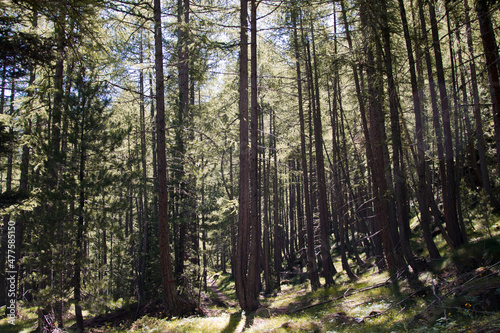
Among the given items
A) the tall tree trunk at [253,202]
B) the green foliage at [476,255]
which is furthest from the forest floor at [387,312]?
the tall tree trunk at [253,202]

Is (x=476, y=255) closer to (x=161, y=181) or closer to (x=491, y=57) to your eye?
(x=491, y=57)

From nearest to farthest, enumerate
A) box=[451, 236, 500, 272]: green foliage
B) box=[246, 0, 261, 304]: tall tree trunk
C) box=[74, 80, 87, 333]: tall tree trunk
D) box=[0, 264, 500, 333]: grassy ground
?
box=[0, 264, 500, 333]: grassy ground, box=[451, 236, 500, 272]: green foliage, box=[74, 80, 87, 333]: tall tree trunk, box=[246, 0, 261, 304]: tall tree trunk

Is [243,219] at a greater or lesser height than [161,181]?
lesser

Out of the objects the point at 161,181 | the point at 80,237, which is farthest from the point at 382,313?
the point at 80,237

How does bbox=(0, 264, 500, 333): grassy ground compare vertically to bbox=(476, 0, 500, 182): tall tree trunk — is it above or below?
below

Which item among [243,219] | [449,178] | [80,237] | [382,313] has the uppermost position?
[449,178]

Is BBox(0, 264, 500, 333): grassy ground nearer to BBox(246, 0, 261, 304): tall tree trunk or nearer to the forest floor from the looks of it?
the forest floor

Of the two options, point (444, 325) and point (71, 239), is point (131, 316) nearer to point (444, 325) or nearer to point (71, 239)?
point (71, 239)

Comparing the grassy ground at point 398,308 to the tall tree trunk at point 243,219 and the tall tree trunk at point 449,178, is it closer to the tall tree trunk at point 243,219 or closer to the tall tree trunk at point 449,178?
the tall tree trunk at point 243,219

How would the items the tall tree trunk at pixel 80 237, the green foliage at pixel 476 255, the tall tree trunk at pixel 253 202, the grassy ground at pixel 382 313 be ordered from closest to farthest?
the grassy ground at pixel 382 313 → the green foliage at pixel 476 255 → the tall tree trunk at pixel 80 237 → the tall tree trunk at pixel 253 202

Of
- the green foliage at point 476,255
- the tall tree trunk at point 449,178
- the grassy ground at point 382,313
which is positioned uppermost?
the tall tree trunk at point 449,178

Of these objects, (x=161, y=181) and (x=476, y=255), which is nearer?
(x=476, y=255)

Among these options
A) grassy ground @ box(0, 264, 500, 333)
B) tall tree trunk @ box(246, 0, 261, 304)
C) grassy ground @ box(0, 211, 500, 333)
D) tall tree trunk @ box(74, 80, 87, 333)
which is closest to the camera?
grassy ground @ box(0, 264, 500, 333)

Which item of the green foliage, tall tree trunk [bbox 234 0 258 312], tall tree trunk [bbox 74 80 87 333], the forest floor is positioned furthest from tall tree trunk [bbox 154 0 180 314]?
the green foliage
